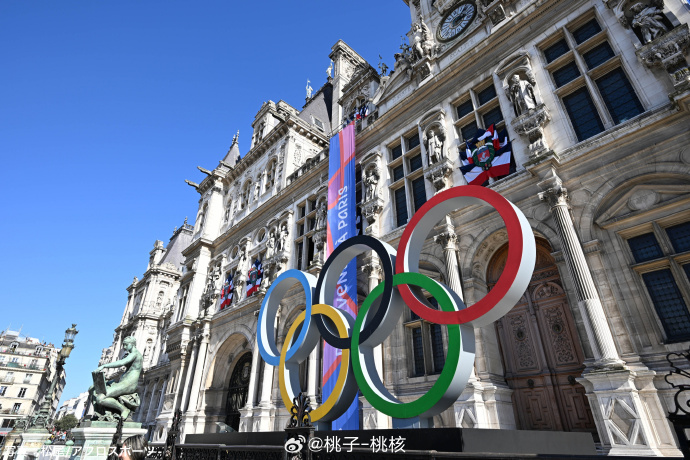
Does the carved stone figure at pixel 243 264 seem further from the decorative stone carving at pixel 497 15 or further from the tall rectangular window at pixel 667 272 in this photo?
the tall rectangular window at pixel 667 272

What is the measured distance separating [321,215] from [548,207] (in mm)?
12048

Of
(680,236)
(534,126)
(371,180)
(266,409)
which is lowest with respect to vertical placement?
(266,409)

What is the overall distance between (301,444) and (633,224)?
32.5 ft

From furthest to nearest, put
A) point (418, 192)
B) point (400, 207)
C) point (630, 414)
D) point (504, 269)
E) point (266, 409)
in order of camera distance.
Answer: point (266, 409), point (400, 207), point (418, 192), point (630, 414), point (504, 269)

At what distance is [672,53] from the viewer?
395 inches

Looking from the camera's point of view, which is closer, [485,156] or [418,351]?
[485,156]

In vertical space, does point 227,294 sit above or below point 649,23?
below

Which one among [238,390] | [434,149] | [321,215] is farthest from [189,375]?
[434,149]

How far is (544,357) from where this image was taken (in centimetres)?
1139

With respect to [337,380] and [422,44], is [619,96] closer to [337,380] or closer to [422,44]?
[422,44]

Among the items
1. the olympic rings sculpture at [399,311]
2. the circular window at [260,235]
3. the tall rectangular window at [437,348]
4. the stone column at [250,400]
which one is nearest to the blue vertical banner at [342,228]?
the olympic rings sculpture at [399,311]

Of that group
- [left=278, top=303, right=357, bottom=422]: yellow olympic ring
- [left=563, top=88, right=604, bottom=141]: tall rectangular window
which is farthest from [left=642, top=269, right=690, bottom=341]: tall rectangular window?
[left=278, top=303, right=357, bottom=422]: yellow olympic ring

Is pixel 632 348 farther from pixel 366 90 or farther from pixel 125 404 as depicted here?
pixel 366 90

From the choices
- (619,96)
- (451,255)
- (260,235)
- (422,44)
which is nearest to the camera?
(619,96)
